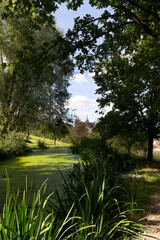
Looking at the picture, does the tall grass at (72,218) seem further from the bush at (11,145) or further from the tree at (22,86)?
the tree at (22,86)

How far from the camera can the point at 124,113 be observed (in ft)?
29.7

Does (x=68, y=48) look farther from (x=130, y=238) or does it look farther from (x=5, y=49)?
(x=5, y=49)

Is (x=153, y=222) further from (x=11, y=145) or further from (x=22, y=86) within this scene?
(x=22, y=86)

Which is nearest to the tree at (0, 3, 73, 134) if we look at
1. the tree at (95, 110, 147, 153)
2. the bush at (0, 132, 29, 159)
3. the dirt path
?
the bush at (0, 132, 29, 159)

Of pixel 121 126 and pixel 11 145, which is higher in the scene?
pixel 121 126

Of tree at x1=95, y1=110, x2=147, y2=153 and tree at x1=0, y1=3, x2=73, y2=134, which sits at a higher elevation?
tree at x1=0, y1=3, x2=73, y2=134

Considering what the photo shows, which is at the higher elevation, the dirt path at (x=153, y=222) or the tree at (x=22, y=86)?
the tree at (x=22, y=86)

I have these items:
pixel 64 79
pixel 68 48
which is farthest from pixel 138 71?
pixel 64 79

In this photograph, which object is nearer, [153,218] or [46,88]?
[153,218]

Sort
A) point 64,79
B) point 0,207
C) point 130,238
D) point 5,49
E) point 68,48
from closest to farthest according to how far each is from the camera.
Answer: point 130,238 < point 0,207 < point 68,48 < point 5,49 < point 64,79

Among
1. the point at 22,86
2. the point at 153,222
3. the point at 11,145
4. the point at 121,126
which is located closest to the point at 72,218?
the point at 153,222

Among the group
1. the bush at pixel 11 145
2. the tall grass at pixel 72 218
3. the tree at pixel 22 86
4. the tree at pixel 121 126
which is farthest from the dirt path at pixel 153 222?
the tree at pixel 22 86

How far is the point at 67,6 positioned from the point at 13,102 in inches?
398

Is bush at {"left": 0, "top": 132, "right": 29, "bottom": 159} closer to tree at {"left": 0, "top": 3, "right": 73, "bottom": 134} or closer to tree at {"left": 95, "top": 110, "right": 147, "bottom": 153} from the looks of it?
tree at {"left": 0, "top": 3, "right": 73, "bottom": 134}
